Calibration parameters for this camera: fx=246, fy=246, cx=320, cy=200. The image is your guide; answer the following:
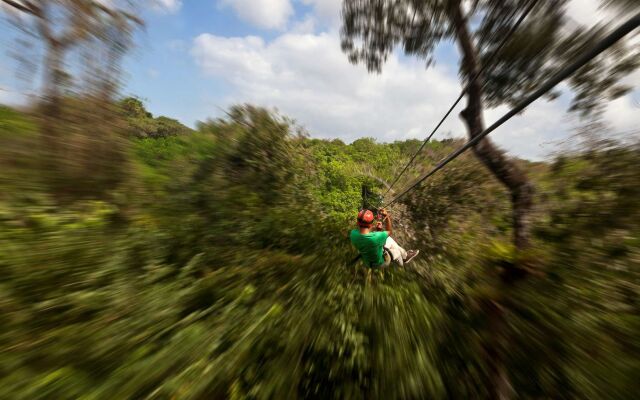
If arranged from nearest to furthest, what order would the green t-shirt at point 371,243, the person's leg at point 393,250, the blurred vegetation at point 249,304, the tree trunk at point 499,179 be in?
the blurred vegetation at point 249,304 < the tree trunk at point 499,179 < the green t-shirt at point 371,243 < the person's leg at point 393,250

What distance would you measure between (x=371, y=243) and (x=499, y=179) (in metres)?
3.83

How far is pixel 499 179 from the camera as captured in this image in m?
6.13

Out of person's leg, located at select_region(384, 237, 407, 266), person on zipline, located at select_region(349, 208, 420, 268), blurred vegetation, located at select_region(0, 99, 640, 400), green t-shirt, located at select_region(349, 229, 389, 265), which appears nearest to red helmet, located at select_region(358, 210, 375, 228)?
person on zipline, located at select_region(349, 208, 420, 268)

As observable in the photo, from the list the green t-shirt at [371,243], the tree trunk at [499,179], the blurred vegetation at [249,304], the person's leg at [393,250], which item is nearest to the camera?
the blurred vegetation at [249,304]

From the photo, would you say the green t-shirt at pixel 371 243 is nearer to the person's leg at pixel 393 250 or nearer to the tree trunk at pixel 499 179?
the person's leg at pixel 393 250

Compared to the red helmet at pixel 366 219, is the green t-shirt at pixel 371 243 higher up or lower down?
lower down

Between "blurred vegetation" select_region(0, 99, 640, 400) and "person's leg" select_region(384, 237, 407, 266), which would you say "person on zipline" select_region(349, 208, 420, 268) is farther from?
"blurred vegetation" select_region(0, 99, 640, 400)

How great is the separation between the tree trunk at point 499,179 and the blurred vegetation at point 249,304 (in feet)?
0.31

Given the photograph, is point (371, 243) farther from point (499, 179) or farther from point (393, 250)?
point (499, 179)

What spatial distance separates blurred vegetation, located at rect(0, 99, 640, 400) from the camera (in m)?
2.16

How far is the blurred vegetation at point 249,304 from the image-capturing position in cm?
216

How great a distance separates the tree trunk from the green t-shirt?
7.41 feet

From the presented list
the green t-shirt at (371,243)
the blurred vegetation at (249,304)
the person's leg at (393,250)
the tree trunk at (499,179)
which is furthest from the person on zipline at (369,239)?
the tree trunk at (499,179)

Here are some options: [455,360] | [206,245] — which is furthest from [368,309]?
[206,245]
